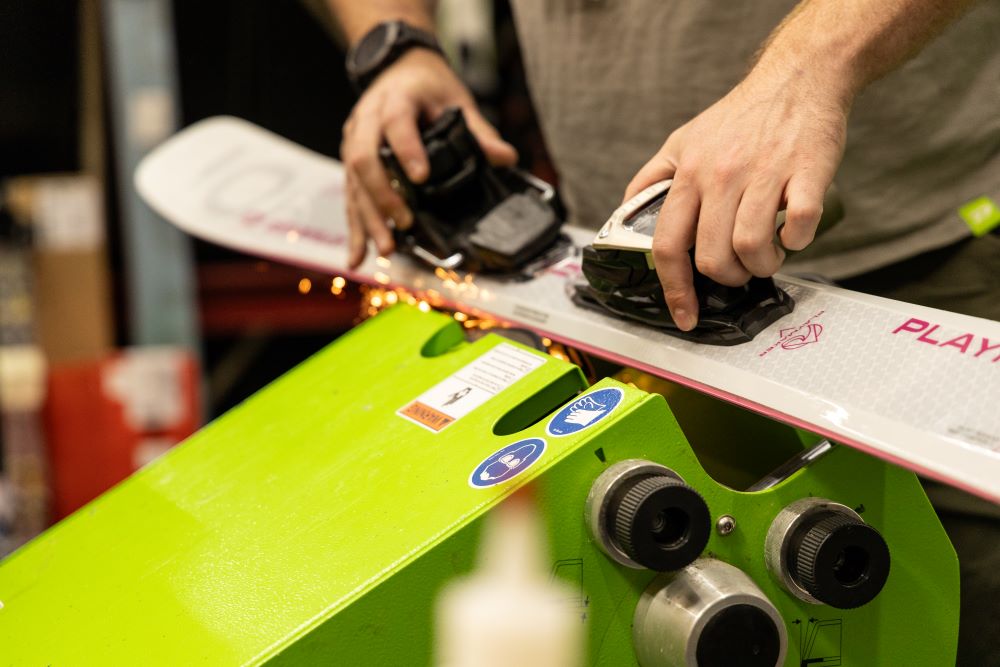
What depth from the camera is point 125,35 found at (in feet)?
8.14

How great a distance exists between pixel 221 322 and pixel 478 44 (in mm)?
1063

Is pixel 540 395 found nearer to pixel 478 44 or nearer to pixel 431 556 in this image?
pixel 431 556

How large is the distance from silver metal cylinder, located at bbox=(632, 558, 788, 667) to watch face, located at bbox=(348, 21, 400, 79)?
85 centimetres

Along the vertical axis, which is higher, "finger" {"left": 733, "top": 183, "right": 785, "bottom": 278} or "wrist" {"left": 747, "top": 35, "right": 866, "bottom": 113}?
"wrist" {"left": 747, "top": 35, "right": 866, "bottom": 113}

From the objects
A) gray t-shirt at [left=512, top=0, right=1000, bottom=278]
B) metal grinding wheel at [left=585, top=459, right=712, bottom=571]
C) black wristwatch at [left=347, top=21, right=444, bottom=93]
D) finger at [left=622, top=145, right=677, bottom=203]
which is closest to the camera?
metal grinding wheel at [left=585, top=459, right=712, bottom=571]

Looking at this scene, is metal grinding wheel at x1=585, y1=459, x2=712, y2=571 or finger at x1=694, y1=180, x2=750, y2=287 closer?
metal grinding wheel at x1=585, y1=459, x2=712, y2=571

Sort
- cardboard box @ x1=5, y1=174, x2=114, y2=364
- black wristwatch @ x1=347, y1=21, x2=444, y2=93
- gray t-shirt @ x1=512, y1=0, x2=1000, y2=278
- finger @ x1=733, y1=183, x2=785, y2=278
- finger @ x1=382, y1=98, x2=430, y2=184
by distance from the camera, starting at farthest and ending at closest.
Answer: cardboard box @ x1=5, y1=174, x2=114, y2=364, black wristwatch @ x1=347, y1=21, x2=444, y2=93, finger @ x1=382, y1=98, x2=430, y2=184, gray t-shirt @ x1=512, y1=0, x2=1000, y2=278, finger @ x1=733, y1=183, x2=785, y2=278

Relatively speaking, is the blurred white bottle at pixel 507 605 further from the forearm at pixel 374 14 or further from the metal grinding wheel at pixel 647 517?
the forearm at pixel 374 14

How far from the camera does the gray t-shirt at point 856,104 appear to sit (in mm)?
1086

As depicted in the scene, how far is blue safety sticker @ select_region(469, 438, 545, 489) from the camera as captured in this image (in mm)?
746

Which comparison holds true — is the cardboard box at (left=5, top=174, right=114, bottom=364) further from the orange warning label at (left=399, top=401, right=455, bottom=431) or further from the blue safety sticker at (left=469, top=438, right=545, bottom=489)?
the blue safety sticker at (left=469, top=438, right=545, bottom=489)

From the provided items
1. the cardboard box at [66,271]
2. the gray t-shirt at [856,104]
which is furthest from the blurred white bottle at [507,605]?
the cardboard box at [66,271]

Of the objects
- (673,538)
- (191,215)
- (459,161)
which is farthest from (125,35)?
(673,538)

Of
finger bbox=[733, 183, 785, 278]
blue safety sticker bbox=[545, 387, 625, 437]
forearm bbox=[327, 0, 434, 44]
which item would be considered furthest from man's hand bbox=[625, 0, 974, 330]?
forearm bbox=[327, 0, 434, 44]
